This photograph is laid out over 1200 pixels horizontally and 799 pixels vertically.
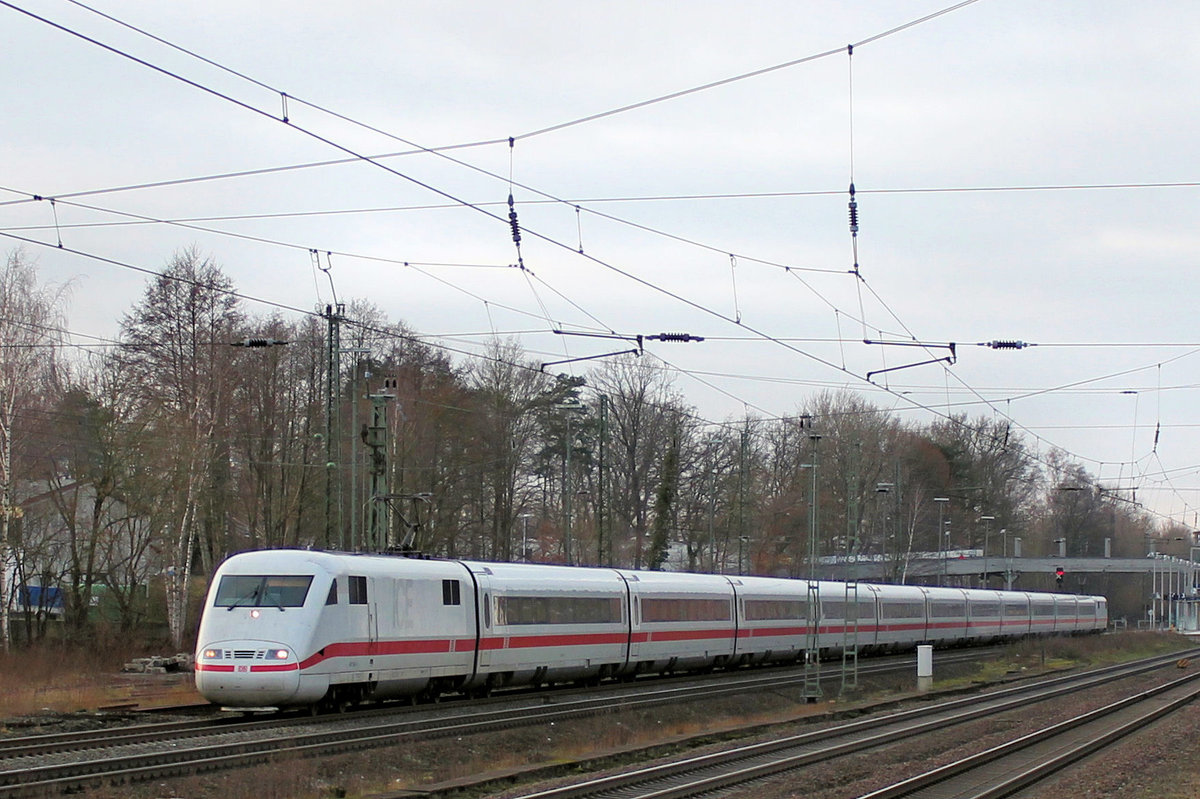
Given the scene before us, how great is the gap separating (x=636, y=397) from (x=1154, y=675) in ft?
101

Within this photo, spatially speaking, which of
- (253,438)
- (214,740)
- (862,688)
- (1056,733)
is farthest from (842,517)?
(214,740)

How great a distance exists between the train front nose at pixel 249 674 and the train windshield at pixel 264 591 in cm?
86

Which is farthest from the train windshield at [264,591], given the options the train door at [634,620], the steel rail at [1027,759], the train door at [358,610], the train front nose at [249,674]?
the train door at [634,620]

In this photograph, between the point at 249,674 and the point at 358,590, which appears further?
the point at 358,590

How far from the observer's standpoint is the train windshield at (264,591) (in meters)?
24.3

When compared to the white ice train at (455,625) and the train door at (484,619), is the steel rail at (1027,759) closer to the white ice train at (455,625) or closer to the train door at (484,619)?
the white ice train at (455,625)

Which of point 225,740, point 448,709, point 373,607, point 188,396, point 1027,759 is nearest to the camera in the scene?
point 225,740

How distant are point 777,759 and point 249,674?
923 cm

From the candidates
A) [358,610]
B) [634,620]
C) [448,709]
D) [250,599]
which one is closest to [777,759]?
[448,709]

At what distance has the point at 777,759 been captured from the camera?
20672 mm

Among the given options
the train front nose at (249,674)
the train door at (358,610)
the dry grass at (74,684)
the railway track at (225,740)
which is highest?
the train door at (358,610)

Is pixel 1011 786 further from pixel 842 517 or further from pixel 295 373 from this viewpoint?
pixel 842 517

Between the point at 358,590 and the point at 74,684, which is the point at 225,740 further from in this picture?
the point at 74,684

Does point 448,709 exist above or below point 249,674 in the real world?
below
